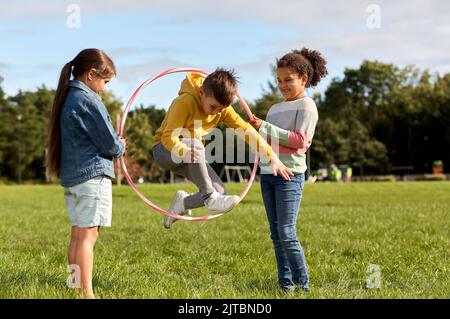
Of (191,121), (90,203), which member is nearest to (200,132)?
(191,121)

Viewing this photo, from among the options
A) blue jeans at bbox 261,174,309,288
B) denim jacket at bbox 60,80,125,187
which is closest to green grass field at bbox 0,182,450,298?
blue jeans at bbox 261,174,309,288

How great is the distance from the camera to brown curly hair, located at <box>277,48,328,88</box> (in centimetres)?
554

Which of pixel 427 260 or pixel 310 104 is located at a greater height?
pixel 310 104

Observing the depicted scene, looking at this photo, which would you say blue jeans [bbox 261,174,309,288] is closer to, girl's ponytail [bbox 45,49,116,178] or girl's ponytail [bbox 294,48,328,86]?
girl's ponytail [bbox 294,48,328,86]

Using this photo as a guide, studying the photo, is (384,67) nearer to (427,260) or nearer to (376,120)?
(376,120)

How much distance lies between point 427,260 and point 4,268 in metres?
5.11

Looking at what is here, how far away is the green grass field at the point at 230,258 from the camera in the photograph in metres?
5.55

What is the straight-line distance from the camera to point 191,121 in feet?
18.2

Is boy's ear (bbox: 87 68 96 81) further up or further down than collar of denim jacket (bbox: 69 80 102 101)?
further up

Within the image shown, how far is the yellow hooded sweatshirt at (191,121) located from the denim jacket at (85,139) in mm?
639

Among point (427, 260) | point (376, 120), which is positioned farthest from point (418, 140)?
point (427, 260)

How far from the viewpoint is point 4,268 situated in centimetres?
670

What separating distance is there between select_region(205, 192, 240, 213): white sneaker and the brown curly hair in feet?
4.30
